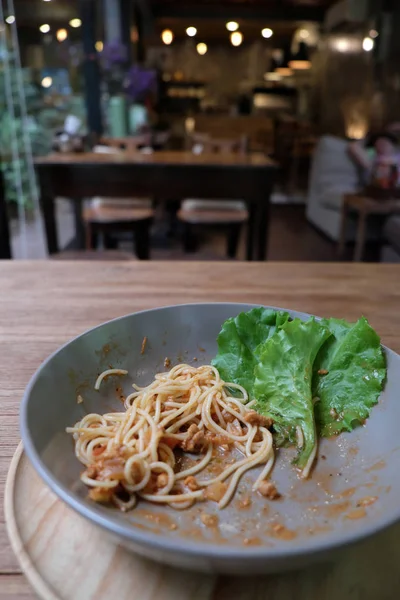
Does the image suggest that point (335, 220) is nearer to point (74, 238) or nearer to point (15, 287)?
point (74, 238)

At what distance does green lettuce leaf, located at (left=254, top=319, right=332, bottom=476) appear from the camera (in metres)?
0.73

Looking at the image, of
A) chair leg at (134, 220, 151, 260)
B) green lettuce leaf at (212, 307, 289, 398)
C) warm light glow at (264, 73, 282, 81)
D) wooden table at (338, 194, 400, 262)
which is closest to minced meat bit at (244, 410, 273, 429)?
green lettuce leaf at (212, 307, 289, 398)

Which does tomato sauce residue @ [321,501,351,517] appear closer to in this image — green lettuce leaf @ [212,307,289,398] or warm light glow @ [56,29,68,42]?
green lettuce leaf @ [212,307,289,398]

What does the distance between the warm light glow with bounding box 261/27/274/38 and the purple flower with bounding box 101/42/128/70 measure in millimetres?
6331

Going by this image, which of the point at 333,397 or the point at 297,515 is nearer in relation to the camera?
the point at 297,515

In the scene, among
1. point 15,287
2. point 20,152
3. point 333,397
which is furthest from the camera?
point 20,152

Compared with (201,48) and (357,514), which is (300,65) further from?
(357,514)

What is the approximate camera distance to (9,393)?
821 mm

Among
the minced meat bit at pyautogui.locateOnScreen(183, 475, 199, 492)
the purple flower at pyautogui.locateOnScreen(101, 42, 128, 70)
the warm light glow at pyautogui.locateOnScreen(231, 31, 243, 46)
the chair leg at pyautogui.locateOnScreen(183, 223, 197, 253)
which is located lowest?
the chair leg at pyautogui.locateOnScreen(183, 223, 197, 253)

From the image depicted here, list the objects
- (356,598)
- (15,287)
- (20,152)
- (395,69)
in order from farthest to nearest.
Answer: (395,69) → (20,152) → (15,287) → (356,598)

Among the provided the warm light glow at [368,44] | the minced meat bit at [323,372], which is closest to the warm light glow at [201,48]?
the warm light glow at [368,44]

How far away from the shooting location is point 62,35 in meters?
5.18

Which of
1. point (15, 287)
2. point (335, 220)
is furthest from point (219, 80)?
point (15, 287)

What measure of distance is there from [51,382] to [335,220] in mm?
4881
